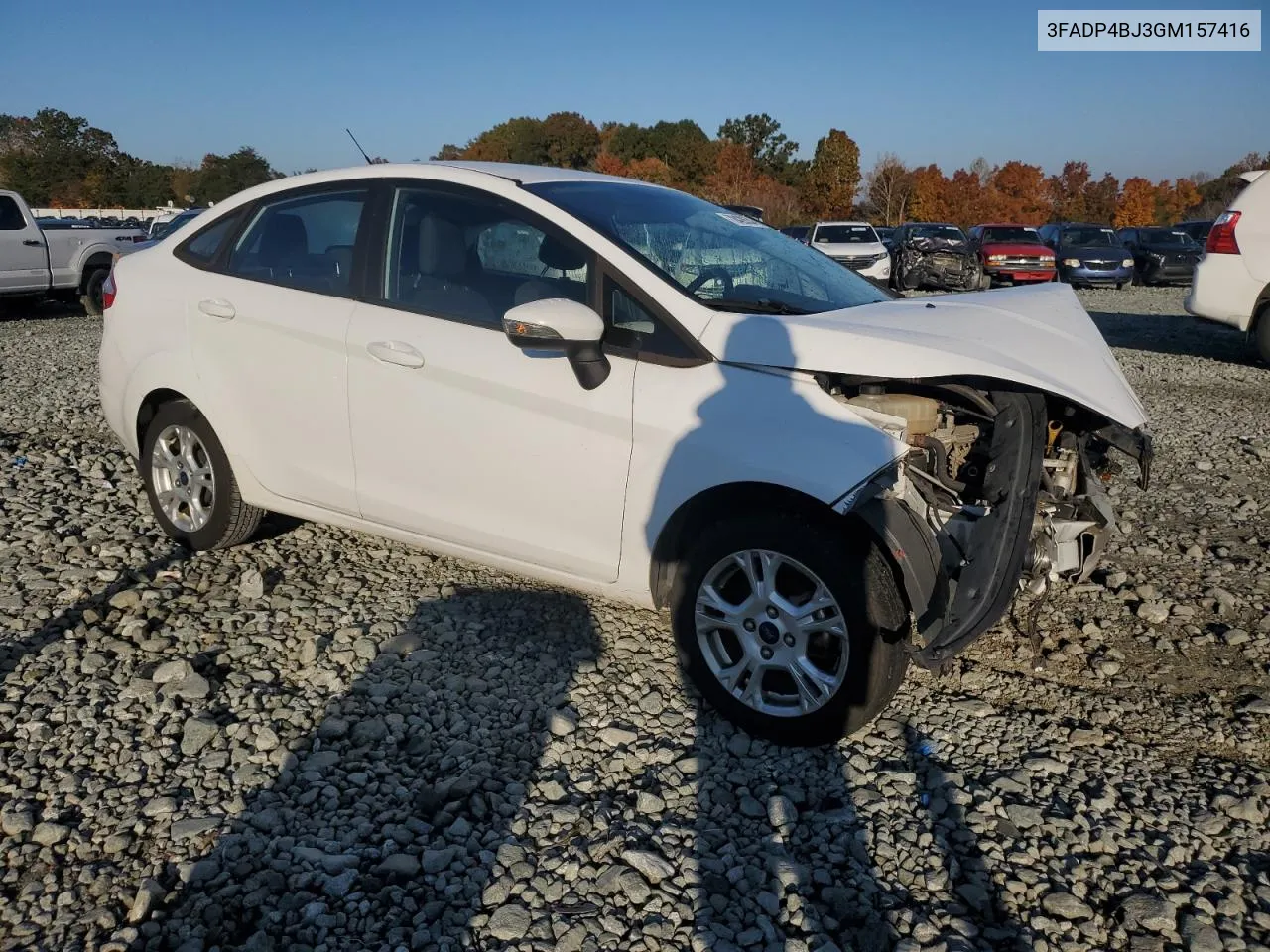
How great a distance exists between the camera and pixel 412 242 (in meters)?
4.06

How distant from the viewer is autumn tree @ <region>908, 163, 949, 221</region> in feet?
197

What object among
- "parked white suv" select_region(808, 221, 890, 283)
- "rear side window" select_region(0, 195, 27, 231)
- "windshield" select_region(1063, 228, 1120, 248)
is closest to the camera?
"rear side window" select_region(0, 195, 27, 231)

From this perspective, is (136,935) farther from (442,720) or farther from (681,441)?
(681,441)

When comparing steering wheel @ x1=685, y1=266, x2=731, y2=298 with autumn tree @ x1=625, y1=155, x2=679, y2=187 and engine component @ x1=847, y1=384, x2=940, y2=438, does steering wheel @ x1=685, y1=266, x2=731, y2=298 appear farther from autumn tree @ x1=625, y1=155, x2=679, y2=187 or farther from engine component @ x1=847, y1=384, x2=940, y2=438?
autumn tree @ x1=625, y1=155, x2=679, y2=187

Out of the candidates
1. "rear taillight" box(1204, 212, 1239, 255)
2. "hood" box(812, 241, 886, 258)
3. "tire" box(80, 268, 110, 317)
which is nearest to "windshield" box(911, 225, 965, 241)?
"hood" box(812, 241, 886, 258)

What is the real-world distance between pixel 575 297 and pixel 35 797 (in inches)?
91.6

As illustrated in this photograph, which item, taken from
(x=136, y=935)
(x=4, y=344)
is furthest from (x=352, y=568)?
(x=4, y=344)

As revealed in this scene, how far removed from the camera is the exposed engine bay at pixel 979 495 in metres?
3.09

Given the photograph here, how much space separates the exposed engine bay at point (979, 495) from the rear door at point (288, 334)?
2.04 m

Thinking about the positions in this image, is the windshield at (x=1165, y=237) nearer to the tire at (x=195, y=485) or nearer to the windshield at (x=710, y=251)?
the windshield at (x=710, y=251)

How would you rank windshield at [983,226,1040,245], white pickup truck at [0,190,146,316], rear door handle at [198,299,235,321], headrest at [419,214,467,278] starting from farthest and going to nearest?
1. windshield at [983,226,1040,245]
2. white pickup truck at [0,190,146,316]
3. rear door handle at [198,299,235,321]
4. headrest at [419,214,467,278]

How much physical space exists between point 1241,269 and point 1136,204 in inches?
2448

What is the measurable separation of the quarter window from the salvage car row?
54.8ft

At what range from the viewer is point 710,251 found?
4012 mm
